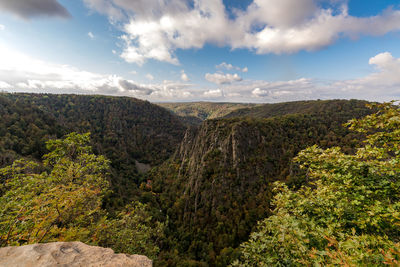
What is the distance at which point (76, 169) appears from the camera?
1019 cm

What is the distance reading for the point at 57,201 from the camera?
727cm

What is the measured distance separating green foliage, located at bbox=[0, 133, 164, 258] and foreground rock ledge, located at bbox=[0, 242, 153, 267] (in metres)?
1.82

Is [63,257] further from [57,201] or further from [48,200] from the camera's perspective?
[48,200]

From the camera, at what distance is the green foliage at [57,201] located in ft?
21.5

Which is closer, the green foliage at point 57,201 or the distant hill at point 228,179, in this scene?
the green foliage at point 57,201

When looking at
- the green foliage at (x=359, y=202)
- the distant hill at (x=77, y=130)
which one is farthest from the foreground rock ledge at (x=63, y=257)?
the distant hill at (x=77, y=130)

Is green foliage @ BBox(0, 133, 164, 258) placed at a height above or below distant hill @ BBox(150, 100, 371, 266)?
above

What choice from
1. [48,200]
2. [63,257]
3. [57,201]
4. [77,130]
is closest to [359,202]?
[63,257]

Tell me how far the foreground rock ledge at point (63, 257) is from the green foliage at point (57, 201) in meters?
1.82

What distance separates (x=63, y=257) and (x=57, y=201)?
4.35 meters

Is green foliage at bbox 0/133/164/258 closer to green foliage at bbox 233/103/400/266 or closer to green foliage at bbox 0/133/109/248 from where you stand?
green foliage at bbox 0/133/109/248

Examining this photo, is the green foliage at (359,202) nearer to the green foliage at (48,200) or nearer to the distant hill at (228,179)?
the green foliage at (48,200)

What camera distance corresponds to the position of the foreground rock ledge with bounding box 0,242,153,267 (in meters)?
3.89

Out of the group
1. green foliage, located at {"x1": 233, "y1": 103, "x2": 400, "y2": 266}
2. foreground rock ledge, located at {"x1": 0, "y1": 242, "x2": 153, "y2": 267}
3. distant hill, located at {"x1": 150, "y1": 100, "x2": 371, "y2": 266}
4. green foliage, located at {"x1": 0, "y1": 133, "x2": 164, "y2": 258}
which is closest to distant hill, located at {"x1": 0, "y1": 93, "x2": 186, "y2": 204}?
distant hill, located at {"x1": 150, "y1": 100, "x2": 371, "y2": 266}
